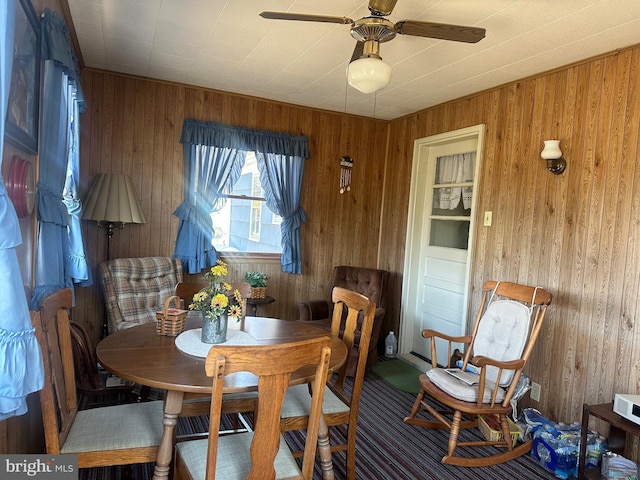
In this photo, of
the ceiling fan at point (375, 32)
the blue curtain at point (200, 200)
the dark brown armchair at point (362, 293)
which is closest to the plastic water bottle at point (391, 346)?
the dark brown armchair at point (362, 293)

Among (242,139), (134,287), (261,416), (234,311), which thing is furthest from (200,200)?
(261,416)

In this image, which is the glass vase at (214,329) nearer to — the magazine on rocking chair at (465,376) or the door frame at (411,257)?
the magazine on rocking chair at (465,376)

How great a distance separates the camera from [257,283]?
4.11 m

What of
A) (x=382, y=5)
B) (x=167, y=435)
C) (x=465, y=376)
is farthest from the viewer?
(x=465, y=376)

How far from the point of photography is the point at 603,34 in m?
2.53

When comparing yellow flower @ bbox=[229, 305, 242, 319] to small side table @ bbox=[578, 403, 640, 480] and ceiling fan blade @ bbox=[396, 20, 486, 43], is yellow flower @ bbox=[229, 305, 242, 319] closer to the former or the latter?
ceiling fan blade @ bbox=[396, 20, 486, 43]

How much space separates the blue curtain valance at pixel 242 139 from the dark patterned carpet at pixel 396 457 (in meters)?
2.46

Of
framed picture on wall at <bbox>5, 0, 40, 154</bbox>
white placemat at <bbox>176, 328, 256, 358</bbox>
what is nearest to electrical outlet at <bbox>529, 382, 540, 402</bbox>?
white placemat at <bbox>176, 328, 256, 358</bbox>

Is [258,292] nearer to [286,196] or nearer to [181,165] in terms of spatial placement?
[286,196]

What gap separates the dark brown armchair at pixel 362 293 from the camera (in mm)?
3994

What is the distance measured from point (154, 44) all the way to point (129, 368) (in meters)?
2.39

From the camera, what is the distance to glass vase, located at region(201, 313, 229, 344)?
6.69 ft

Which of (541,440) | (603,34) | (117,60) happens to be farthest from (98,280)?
(603,34)

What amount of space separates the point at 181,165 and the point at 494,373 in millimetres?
3167
